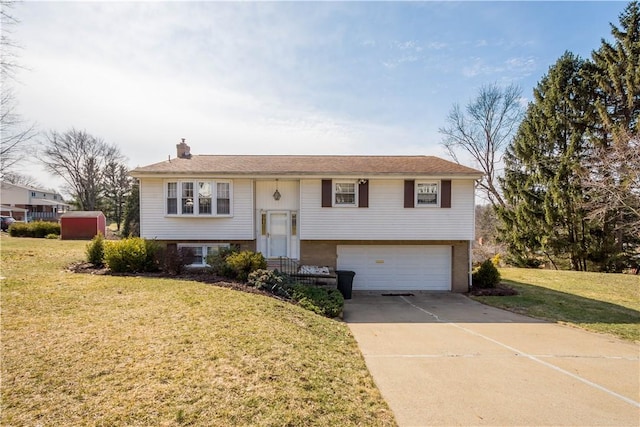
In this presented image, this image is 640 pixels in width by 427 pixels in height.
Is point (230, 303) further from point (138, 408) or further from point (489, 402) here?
point (489, 402)

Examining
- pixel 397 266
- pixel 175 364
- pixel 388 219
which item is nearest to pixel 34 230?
pixel 388 219

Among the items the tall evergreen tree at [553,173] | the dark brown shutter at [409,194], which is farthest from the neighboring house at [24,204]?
the tall evergreen tree at [553,173]

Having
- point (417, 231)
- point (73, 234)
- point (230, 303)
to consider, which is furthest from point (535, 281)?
point (73, 234)

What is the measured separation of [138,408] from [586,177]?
24357 mm

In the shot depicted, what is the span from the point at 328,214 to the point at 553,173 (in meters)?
18.4

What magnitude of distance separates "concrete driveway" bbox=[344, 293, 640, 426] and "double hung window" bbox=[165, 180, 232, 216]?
695 centimetres

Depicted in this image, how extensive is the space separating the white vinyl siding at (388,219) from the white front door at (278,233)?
2.90 feet

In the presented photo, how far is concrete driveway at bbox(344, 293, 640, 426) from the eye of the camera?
14.1ft

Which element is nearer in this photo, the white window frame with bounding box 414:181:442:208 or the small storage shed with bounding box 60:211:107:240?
the white window frame with bounding box 414:181:442:208

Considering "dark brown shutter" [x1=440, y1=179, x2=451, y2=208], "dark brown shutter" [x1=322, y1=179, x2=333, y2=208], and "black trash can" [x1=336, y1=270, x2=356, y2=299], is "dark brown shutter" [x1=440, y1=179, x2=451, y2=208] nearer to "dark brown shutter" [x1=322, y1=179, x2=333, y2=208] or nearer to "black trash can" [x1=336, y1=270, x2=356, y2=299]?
"dark brown shutter" [x1=322, y1=179, x2=333, y2=208]

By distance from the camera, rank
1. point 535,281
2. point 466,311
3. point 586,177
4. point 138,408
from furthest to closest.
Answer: point 586,177 → point 535,281 → point 466,311 → point 138,408

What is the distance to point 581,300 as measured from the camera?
38.5 ft

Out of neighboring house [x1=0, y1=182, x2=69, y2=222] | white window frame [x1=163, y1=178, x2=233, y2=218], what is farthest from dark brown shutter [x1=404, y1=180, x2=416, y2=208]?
neighboring house [x1=0, y1=182, x2=69, y2=222]

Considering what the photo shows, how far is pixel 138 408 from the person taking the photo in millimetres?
3568
